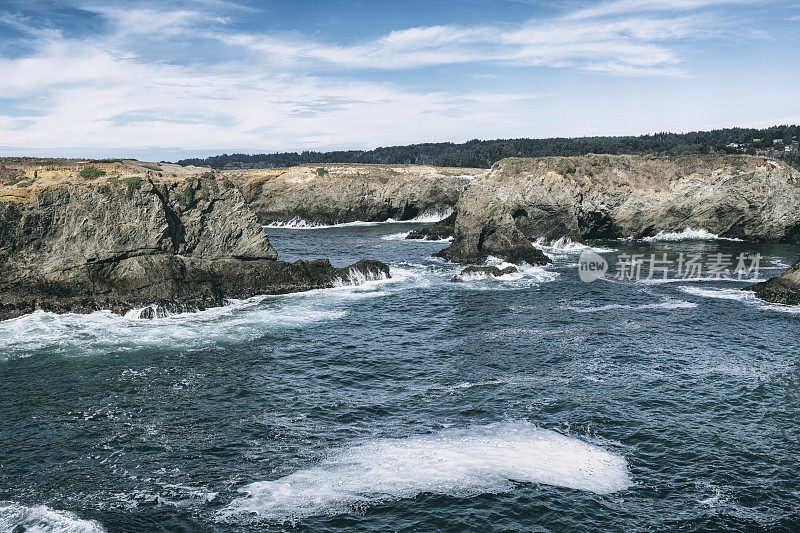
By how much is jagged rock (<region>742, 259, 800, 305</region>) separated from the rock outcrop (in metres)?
34.1

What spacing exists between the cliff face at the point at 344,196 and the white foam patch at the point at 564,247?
42.9 m

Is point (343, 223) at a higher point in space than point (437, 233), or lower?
lower

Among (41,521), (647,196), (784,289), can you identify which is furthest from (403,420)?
(647,196)

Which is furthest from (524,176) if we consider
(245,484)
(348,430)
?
(245,484)

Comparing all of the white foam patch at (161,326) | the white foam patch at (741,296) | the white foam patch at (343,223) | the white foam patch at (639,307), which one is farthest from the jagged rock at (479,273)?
the white foam patch at (343,223)

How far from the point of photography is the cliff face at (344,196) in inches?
4124

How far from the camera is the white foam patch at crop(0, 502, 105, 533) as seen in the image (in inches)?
564

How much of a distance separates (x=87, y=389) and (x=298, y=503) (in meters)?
12.7

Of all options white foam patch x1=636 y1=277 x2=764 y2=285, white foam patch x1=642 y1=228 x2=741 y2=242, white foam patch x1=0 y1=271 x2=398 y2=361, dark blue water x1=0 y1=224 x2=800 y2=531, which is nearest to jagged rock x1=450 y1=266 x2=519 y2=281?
dark blue water x1=0 y1=224 x2=800 y2=531

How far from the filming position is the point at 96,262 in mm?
35219

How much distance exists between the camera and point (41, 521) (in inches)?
577

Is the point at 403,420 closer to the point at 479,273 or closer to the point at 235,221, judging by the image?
the point at 235,221

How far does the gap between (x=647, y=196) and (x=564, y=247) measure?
14.3 m

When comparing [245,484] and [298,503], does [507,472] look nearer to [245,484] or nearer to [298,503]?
[298,503]
